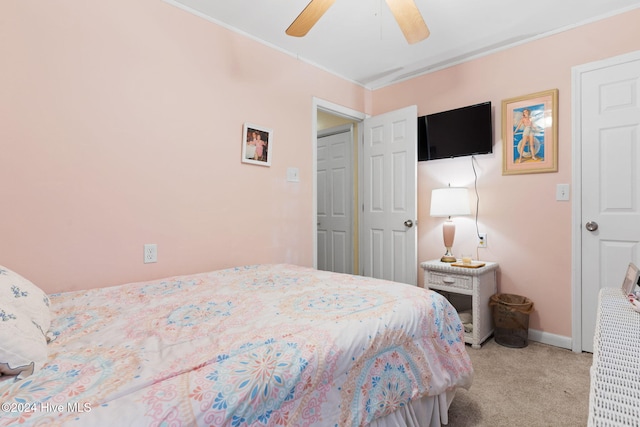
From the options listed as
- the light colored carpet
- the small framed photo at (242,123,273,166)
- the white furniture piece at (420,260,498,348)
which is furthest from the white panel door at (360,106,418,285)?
the small framed photo at (242,123,273,166)

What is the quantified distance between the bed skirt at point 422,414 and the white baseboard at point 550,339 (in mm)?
1560

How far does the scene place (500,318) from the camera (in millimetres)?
2660

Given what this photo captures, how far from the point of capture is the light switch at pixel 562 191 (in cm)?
256

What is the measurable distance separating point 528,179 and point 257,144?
2221 millimetres

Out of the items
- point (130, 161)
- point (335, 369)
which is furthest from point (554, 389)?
point (130, 161)

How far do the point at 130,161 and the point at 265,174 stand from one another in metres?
1.02

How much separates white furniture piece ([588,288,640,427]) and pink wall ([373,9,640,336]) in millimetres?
1787

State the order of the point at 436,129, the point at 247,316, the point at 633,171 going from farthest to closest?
the point at 436,129 → the point at 633,171 → the point at 247,316

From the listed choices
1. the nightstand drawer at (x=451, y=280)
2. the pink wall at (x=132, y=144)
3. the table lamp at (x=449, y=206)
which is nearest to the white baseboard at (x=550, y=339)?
the nightstand drawer at (x=451, y=280)

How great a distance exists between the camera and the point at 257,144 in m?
2.72

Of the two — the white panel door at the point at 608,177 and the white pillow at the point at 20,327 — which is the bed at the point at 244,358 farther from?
the white panel door at the point at 608,177

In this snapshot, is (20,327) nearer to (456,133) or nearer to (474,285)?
(474,285)

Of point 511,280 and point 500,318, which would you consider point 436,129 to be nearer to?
point 511,280

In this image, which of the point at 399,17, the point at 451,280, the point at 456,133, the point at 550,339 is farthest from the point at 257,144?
the point at 550,339
